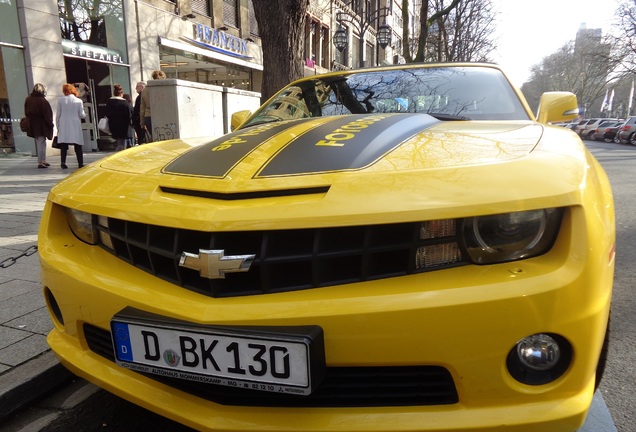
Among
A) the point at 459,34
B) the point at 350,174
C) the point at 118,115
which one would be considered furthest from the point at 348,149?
the point at 459,34

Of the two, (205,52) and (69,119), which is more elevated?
(205,52)

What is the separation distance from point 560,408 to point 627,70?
42560 millimetres

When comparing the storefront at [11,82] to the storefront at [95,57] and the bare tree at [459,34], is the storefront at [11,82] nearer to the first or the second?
the storefront at [95,57]

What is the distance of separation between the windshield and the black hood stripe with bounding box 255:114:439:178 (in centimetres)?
53

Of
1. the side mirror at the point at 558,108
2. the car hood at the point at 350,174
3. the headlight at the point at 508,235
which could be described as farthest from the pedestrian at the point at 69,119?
the headlight at the point at 508,235

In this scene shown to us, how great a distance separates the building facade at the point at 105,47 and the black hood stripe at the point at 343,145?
21.4ft

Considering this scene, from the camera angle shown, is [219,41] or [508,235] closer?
[508,235]

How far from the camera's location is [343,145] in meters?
1.66

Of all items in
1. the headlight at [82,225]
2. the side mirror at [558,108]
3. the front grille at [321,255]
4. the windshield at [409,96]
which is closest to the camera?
the front grille at [321,255]

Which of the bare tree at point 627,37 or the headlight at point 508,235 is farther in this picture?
the bare tree at point 627,37

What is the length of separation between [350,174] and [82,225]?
114 centimetres

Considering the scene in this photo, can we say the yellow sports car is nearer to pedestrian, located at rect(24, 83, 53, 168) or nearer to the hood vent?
the hood vent

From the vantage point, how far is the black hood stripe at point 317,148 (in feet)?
4.96

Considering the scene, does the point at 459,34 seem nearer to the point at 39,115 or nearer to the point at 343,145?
the point at 39,115
